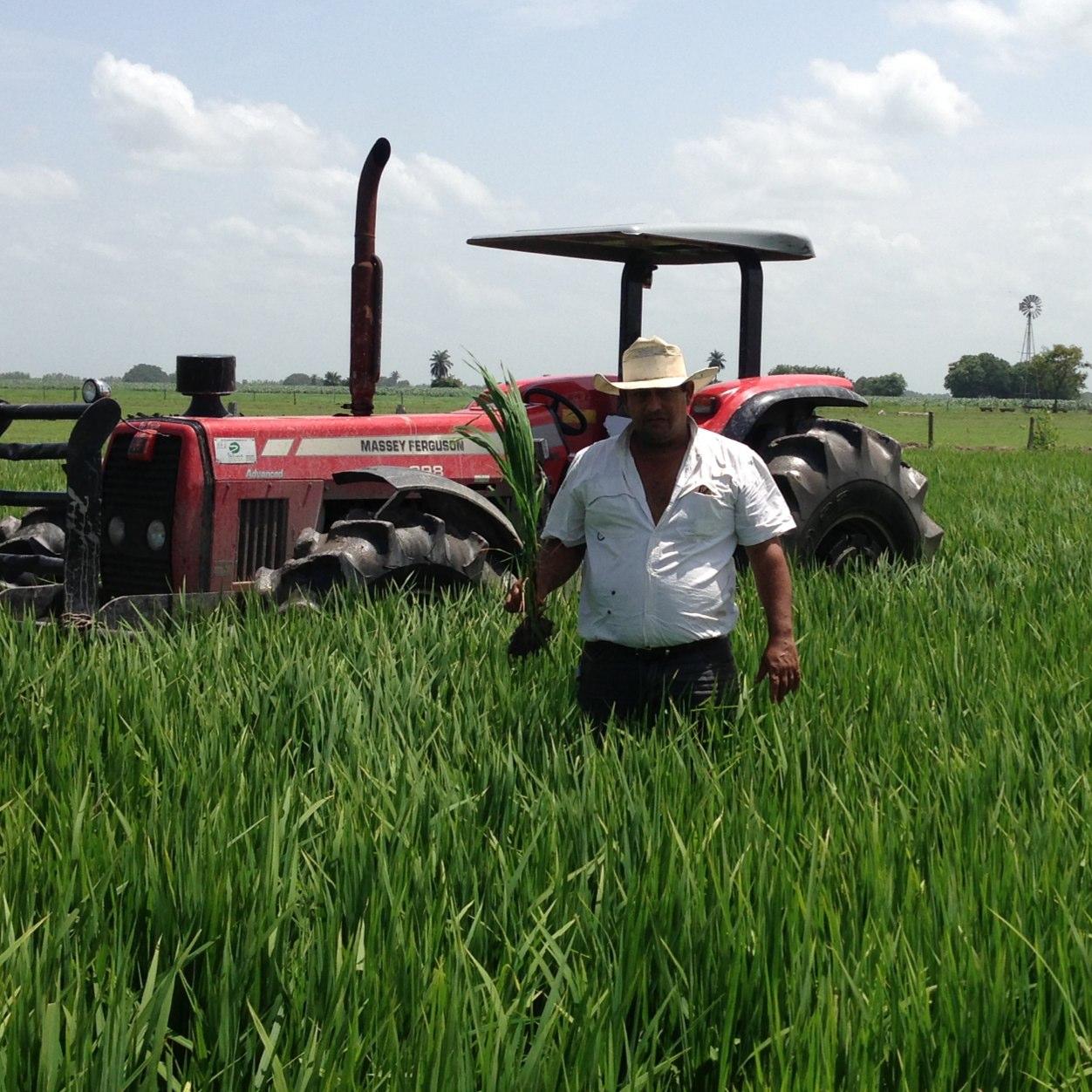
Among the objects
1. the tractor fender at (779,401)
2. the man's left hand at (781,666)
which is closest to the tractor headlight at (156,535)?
the tractor fender at (779,401)

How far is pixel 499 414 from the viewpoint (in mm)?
4863

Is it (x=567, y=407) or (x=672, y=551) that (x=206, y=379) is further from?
(x=672, y=551)

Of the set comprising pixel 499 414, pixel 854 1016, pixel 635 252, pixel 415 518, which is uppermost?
pixel 635 252

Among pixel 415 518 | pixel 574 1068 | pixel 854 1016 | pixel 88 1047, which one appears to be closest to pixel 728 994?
pixel 854 1016

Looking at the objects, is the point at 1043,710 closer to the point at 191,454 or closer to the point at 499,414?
the point at 499,414

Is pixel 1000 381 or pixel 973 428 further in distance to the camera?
pixel 1000 381

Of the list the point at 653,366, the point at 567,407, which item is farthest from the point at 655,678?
the point at 567,407

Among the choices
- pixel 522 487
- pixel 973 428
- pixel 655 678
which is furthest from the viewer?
pixel 973 428

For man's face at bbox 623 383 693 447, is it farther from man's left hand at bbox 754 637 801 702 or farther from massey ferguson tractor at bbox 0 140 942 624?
massey ferguson tractor at bbox 0 140 942 624

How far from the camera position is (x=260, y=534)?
6.52m

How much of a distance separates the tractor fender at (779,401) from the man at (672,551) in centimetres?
270

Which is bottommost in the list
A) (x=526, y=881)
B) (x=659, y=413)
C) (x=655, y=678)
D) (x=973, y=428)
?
(x=526, y=881)

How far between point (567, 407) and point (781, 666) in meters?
3.06

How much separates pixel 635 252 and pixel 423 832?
439cm
